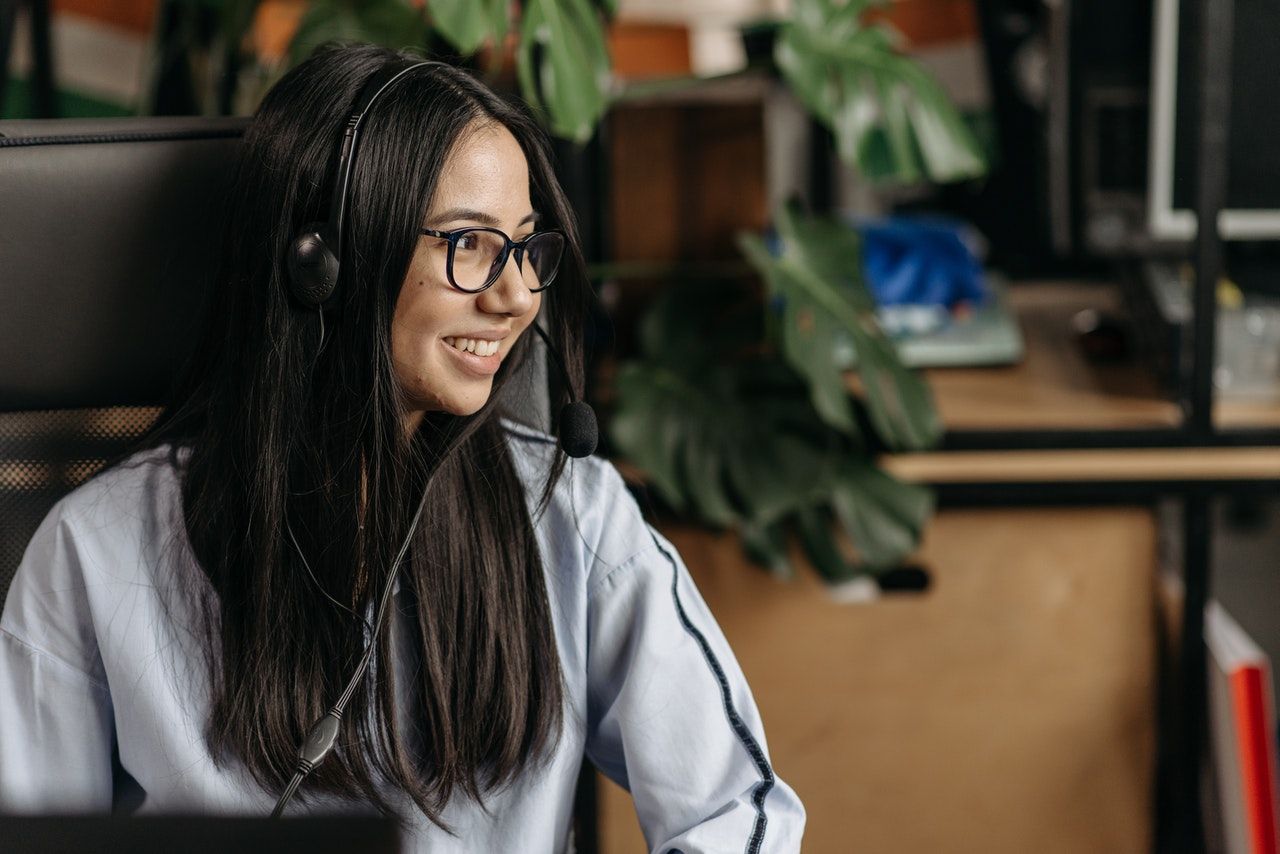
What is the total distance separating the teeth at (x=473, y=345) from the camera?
0.88 metres

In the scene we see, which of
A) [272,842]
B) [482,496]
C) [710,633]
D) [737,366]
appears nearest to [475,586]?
[482,496]

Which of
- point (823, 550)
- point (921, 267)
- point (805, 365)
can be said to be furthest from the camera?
point (921, 267)

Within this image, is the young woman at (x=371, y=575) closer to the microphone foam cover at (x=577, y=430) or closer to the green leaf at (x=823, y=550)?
the microphone foam cover at (x=577, y=430)

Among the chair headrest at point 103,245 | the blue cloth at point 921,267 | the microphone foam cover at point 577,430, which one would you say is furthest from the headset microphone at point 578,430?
the blue cloth at point 921,267

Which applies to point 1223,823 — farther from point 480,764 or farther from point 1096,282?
point 480,764

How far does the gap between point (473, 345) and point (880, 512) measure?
2.44 ft

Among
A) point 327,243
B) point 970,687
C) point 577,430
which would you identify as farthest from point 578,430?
point 970,687

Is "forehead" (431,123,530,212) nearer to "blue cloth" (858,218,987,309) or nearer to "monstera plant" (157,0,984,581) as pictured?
"monstera plant" (157,0,984,581)

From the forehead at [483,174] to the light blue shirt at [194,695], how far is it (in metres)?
0.24

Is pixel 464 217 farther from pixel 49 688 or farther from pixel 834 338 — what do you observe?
pixel 834 338

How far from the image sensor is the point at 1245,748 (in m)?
1.45

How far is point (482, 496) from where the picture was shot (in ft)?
3.10

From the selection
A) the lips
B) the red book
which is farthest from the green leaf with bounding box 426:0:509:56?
the red book

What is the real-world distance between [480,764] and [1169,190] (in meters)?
1.16
